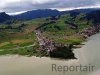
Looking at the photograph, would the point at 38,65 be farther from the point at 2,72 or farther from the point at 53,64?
the point at 2,72

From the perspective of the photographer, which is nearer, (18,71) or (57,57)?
(18,71)

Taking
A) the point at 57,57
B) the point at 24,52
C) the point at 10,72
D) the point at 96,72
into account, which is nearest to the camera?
the point at 96,72

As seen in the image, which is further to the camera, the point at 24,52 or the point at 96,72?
the point at 24,52

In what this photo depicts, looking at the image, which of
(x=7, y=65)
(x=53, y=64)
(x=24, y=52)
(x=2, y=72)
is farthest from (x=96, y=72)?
(x=24, y=52)

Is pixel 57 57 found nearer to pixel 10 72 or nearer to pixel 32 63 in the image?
pixel 32 63

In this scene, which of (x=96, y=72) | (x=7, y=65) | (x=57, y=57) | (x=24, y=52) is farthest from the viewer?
(x=24, y=52)

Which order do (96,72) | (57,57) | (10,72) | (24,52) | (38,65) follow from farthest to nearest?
(24,52)
(57,57)
(38,65)
(10,72)
(96,72)

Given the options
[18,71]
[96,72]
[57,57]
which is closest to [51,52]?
[57,57]

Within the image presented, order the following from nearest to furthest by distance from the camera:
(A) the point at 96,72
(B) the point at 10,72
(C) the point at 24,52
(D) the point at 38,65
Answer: (A) the point at 96,72 < (B) the point at 10,72 < (D) the point at 38,65 < (C) the point at 24,52

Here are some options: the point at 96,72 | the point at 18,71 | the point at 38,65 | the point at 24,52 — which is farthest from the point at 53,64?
the point at 24,52
